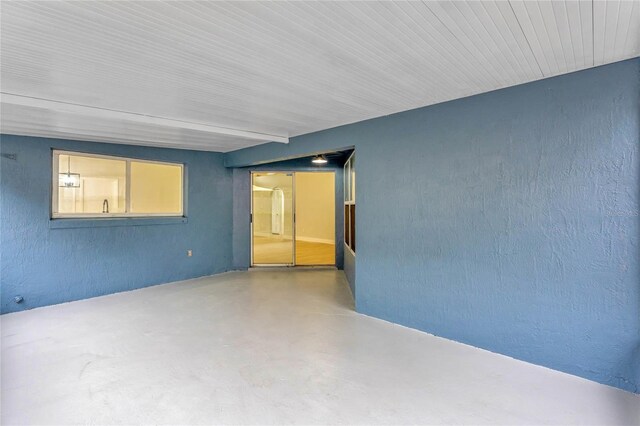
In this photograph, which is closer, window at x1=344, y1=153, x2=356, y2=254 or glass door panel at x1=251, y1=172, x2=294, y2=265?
window at x1=344, y1=153, x2=356, y2=254

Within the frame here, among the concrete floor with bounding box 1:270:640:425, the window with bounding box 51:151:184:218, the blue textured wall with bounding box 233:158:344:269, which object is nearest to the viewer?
the concrete floor with bounding box 1:270:640:425

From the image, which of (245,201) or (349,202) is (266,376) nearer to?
(349,202)

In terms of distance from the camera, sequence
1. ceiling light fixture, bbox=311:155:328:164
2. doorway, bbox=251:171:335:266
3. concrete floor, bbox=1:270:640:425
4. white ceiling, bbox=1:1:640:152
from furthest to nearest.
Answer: doorway, bbox=251:171:335:266 < ceiling light fixture, bbox=311:155:328:164 < concrete floor, bbox=1:270:640:425 < white ceiling, bbox=1:1:640:152

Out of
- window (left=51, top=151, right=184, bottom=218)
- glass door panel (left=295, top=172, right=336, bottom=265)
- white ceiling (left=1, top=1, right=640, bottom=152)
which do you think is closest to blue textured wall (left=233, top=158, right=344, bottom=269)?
window (left=51, top=151, right=184, bottom=218)

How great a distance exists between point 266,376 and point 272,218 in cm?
573

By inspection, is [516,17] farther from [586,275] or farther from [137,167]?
[137,167]

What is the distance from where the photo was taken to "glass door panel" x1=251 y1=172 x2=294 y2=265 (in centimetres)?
687

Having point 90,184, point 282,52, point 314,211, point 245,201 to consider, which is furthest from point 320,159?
point 314,211

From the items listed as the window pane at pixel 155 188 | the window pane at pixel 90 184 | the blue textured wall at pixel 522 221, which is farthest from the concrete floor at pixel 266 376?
the window pane at pixel 155 188

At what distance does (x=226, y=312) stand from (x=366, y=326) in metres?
1.70

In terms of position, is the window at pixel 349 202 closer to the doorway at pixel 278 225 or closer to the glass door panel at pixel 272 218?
the doorway at pixel 278 225

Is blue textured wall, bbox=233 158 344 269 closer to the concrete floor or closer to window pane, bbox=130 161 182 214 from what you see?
window pane, bbox=130 161 182 214

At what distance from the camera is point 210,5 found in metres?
1.63

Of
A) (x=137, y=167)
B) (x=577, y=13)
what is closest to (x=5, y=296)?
(x=137, y=167)
